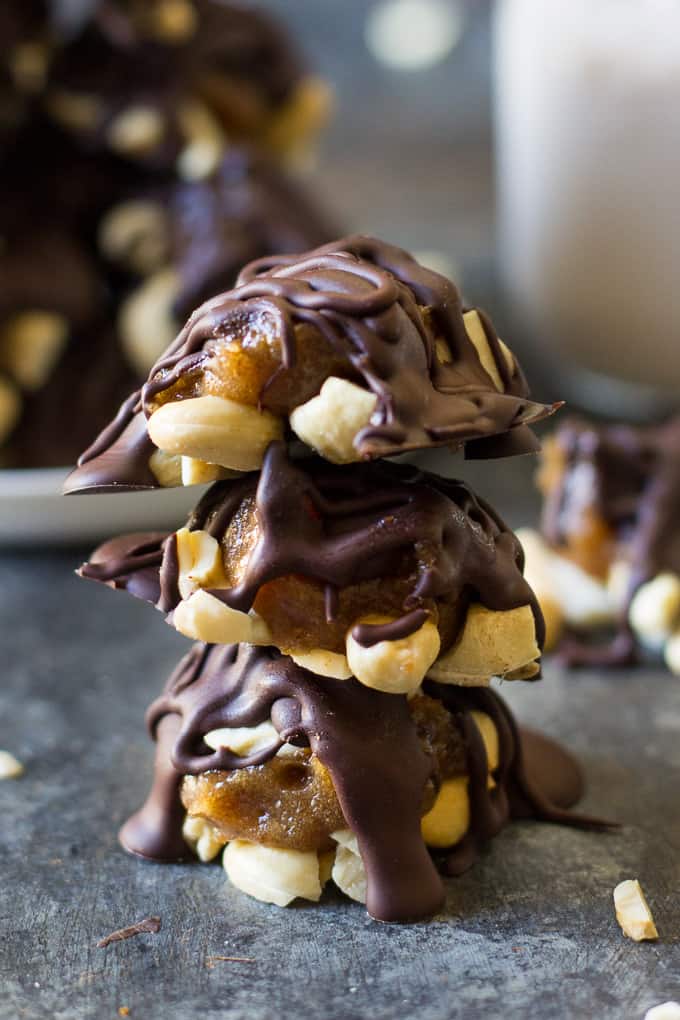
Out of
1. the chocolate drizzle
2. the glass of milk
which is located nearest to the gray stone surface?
the chocolate drizzle

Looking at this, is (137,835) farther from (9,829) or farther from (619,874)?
(619,874)

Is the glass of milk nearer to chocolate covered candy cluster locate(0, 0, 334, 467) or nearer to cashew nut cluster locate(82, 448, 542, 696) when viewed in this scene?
chocolate covered candy cluster locate(0, 0, 334, 467)

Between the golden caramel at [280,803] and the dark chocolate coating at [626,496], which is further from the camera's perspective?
the dark chocolate coating at [626,496]

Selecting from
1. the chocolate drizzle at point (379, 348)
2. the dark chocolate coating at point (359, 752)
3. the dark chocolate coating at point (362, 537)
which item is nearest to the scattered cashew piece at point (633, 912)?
the dark chocolate coating at point (359, 752)

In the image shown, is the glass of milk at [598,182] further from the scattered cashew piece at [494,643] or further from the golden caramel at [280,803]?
the golden caramel at [280,803]

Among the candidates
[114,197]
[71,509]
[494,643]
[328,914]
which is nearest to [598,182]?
[114,197]

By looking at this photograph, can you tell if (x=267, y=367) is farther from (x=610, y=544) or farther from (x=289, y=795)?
(x=610, y=544)

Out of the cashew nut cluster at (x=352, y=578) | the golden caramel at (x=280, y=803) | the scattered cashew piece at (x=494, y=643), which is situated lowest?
the golden caramel at (x=280, y=803)
